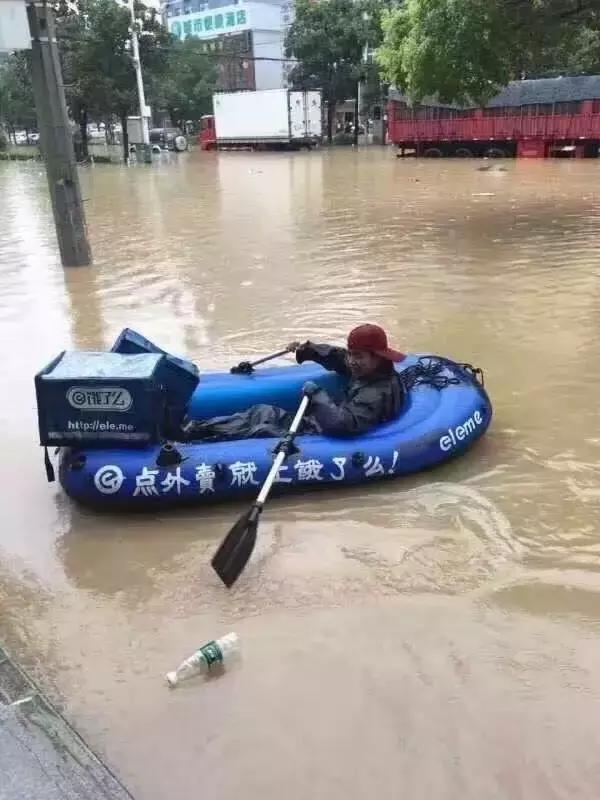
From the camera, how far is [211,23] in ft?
227

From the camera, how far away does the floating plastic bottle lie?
3.35 metres

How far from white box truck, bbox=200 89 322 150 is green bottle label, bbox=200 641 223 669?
3759 centimetres

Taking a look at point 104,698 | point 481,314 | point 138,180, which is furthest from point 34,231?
point 104,698

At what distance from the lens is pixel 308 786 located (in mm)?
2840

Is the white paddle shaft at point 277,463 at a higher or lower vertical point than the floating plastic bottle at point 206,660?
higher

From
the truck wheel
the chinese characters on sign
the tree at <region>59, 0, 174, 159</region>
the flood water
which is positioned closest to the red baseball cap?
the flood water

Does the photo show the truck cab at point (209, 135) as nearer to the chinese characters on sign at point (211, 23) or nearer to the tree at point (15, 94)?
the tree at point (15, 94)

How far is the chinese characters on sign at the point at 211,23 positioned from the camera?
65.7 meters

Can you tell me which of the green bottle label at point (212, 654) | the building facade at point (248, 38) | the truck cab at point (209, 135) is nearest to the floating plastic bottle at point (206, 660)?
the green bottle label at point (212, 654)

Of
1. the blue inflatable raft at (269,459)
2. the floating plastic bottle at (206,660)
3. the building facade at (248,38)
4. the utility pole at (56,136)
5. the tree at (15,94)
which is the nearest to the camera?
the floating plastic bottle at (206,660)

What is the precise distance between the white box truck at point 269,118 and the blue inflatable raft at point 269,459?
35.7m

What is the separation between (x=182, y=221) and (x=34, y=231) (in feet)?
9.27

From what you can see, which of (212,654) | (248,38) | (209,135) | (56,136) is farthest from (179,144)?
(212,654)

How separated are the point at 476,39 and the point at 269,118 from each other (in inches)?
1149
